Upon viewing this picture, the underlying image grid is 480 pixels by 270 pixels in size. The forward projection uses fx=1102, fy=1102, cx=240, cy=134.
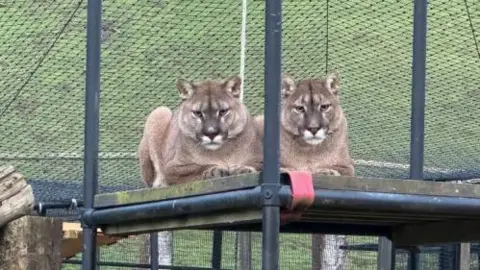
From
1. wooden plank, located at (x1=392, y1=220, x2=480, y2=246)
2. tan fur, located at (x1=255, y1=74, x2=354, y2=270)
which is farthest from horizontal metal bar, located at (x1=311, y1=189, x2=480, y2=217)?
tan fur, located at (x1=255, y1=74, x2=354, y2=270)

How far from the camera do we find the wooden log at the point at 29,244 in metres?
5.12

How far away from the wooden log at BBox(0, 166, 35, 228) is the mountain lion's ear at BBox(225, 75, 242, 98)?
116 centimetres

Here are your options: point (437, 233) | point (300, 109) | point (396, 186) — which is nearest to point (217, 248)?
point (300, 109)

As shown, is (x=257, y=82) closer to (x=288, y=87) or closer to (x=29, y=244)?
(x=288, y=87)

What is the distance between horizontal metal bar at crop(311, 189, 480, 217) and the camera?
3.82 m

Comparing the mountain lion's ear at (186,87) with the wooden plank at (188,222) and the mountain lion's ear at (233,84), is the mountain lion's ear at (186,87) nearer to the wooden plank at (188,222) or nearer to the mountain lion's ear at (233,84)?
the mountain lion's ear at (233,84)

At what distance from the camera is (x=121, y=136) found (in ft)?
29.8

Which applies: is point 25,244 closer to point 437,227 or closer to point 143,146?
point 143,146

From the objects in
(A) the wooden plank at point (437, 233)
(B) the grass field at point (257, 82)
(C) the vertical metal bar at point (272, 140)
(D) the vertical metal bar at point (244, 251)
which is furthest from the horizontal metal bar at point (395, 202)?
(D) the vertical metal bar at point (244, 251)

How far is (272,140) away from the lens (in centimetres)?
382

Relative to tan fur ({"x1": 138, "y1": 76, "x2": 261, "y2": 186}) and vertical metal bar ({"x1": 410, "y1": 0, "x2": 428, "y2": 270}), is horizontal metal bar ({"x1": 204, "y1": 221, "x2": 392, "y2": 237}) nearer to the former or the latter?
tan fur ({"x1": 138, "y1": 76, "x2": 261, "y2": 186})

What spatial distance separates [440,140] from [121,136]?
261 cm

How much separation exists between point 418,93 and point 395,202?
1047 millimetres

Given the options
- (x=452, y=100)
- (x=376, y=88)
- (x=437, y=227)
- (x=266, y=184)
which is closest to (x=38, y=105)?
(x=376, y=88)
